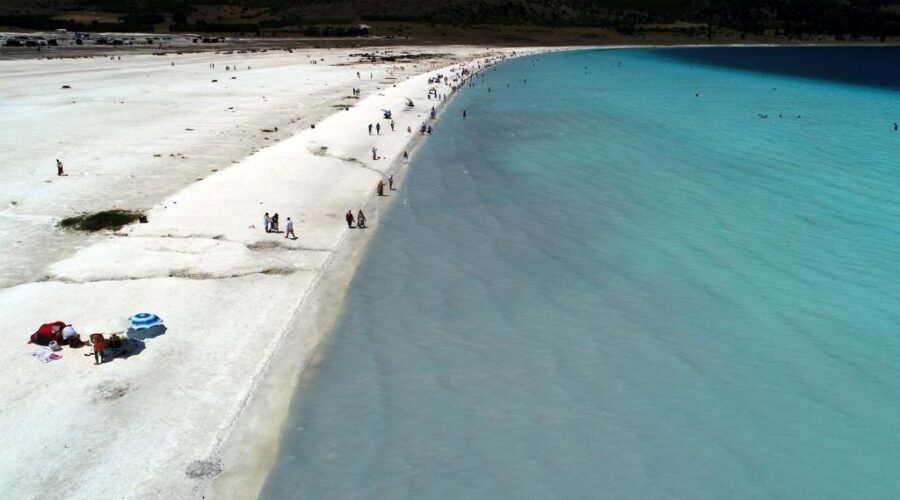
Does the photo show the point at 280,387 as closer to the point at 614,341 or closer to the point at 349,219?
the point at 614,341

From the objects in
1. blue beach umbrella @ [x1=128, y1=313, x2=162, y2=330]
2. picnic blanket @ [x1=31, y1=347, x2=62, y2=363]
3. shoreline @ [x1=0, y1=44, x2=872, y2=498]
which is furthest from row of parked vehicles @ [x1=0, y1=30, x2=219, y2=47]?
blue beach umbrella @ [x1=128, y1=313, x2=162, y2=330]

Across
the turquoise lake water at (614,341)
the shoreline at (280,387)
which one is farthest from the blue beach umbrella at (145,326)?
the turquoise lake water at (614,341)

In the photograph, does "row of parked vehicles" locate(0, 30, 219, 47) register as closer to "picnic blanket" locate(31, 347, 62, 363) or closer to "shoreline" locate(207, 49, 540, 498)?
"shoreline" locate(207, 49, 540, 498)

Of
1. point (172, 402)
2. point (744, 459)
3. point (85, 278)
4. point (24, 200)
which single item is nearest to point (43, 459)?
point (172, 402)

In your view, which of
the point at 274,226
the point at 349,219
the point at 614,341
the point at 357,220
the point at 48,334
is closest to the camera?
the point at 48,334

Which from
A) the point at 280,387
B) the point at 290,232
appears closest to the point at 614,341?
the point at 280,387

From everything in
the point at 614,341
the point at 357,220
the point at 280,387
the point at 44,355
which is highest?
the point at 357,220
